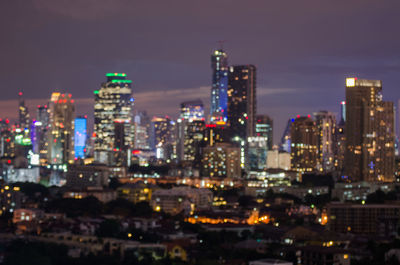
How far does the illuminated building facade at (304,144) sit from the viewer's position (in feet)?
353

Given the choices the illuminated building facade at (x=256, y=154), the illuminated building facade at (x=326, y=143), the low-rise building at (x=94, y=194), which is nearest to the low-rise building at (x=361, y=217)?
the low-rise building at (x=94, y=194)

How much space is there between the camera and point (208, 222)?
55250 millimetres

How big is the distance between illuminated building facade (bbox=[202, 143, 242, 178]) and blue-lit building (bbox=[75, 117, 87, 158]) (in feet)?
125

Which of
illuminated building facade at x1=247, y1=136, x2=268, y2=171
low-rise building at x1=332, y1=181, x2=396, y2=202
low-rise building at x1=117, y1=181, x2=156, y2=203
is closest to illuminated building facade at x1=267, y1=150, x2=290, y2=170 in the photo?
illuminated building facade at x1=247, y1=136, x2=268, y2=171

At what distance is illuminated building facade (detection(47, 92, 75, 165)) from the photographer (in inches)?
4783

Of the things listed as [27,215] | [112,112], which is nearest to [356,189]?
[27,215]

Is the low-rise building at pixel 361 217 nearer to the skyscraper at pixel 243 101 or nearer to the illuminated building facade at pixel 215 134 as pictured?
the illuminated building facade at pixel 215 134

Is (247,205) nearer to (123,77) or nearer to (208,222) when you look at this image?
(208,222)

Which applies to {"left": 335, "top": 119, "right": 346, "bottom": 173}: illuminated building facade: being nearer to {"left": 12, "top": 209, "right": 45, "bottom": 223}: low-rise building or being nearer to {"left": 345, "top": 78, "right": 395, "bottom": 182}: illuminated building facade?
{"left": 345, "top": 78, "right": 395, "bottom": 182}: illuminated building facade

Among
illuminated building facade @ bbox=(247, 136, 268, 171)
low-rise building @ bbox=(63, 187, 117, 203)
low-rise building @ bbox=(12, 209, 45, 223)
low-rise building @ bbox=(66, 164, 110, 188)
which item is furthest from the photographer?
illuminated building facade @ bbox=(247, 136, 268, 171)

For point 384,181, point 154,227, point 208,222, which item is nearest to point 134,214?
point 208,222

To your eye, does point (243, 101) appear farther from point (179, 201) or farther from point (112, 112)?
point (179, 201)

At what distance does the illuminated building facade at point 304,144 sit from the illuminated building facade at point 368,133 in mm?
17211

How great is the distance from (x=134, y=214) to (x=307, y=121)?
52.9 m
